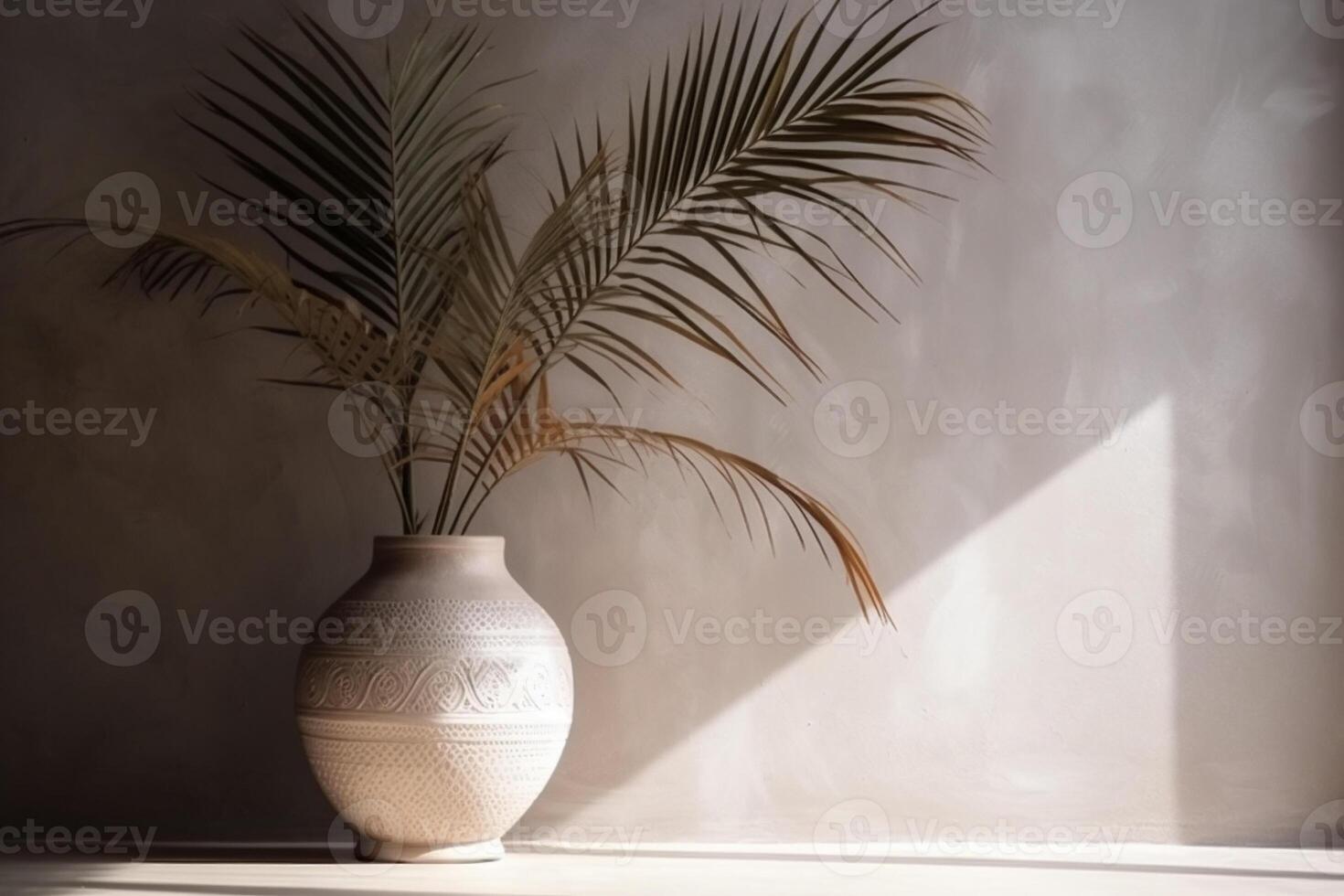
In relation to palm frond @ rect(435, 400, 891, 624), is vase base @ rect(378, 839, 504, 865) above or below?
below

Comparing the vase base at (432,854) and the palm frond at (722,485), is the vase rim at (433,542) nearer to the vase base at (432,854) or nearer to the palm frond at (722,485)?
the palm frond at (722,485)

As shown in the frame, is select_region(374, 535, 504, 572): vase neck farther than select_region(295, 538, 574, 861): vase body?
Yes

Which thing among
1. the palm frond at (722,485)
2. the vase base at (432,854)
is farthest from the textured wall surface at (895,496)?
the vase base at (432,854)

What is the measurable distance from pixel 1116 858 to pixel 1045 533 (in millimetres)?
581

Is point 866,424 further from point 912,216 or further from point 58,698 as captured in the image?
point 58,698

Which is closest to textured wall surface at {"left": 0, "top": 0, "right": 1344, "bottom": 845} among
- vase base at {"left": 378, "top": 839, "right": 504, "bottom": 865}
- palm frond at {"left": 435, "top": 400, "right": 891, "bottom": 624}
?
palm frond at {"left": 435, "top": 400, "right": 891, "bottom": 624}

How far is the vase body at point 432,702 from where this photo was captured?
6.57 feet

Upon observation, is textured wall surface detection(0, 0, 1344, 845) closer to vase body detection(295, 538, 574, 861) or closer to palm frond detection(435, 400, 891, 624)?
palm frond detection(435, 400, 891, 624)

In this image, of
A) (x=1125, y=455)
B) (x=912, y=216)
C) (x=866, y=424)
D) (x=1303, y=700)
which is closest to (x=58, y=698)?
(x=866, y=424)

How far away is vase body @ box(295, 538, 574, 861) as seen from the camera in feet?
6.57

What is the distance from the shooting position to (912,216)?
8.21 feet

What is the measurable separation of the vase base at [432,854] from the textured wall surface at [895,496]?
32cm

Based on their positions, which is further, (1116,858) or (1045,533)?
(1045,533)

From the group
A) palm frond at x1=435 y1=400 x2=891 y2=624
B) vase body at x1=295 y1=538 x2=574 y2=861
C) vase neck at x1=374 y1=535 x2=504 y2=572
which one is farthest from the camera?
palm frond at x1=435 y1=400 x2=891 y2=624
